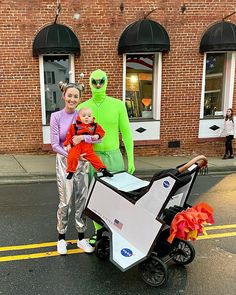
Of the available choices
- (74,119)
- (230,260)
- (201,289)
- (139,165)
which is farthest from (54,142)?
(139,165)

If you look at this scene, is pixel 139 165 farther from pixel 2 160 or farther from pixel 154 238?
pixel 154 238

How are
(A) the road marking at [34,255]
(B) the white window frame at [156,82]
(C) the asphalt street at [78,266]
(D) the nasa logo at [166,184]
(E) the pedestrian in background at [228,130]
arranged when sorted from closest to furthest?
(D) the nasa logo at [166,184] < (C) the asphalt street at [78,266] < (A) the road marking at [34,255] < (B) the white window frame at [156,82] < (E) the pedestrian in background at [228,130]

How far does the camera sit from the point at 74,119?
3.82m

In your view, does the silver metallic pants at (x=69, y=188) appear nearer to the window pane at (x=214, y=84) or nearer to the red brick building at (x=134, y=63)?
the red brick building at (x=134, y=63)

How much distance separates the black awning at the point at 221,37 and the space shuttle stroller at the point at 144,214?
264 inches

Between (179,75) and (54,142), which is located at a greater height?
(179,75)

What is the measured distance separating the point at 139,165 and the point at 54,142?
5.17 m

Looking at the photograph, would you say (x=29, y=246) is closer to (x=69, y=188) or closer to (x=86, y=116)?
(x=69, y=188)

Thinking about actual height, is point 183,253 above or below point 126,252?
below

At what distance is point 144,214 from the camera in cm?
325

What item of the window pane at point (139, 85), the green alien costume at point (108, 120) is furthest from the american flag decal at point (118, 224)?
the window pane at point (139, 85)

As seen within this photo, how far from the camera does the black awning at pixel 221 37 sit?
9180 mm

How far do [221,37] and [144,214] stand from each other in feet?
24.0

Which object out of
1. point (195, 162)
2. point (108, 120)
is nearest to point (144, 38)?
point (108, 120)
